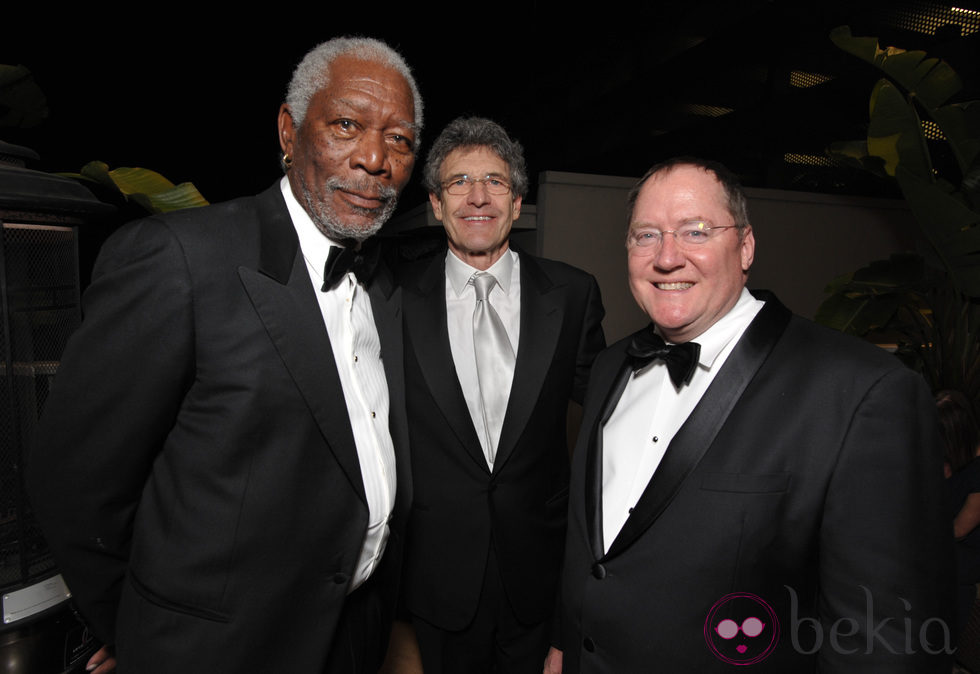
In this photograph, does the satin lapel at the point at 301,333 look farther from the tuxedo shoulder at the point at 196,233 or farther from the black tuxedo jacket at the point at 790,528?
the black tuxedo jacket at the point at 790,528

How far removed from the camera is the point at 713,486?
1.11 m

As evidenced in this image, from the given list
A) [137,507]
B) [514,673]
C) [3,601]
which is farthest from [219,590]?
[514,673]

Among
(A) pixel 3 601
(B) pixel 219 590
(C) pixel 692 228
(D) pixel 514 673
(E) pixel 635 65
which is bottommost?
(D) pixel 514 673

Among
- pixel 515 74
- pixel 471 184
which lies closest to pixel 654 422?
pixel 471 184

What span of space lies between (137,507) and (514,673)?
131 centimetres

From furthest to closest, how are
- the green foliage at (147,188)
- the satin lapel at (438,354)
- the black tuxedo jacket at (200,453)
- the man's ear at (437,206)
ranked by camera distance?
the green foliage at (147,188), the man's ear at (437,206), the satin lapel at (438,354), the black tuxedo jacket at (200,453)

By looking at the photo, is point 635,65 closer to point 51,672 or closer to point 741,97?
point 741,97

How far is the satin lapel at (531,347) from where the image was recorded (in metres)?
1.83

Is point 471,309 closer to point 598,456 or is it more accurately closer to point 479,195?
point 479,195

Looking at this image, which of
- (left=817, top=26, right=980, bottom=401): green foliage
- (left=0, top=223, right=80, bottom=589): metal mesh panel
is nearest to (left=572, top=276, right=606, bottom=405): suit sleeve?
(left=0, top=223, right=80, bottom=589): metal mesh panel

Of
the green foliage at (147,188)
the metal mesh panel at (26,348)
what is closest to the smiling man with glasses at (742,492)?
the metal mesh panel at (26,348)

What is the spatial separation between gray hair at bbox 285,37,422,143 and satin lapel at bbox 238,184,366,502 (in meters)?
0.33

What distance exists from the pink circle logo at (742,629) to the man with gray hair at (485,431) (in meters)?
0.81

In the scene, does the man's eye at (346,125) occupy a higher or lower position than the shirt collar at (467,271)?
higher
